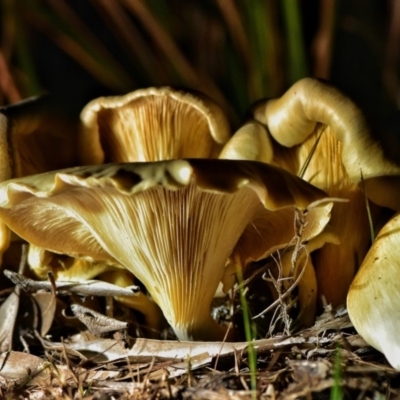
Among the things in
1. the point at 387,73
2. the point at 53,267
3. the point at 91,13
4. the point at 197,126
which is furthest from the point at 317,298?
the point at 91,13

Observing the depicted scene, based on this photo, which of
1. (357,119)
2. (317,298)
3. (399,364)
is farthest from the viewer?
(317,298)

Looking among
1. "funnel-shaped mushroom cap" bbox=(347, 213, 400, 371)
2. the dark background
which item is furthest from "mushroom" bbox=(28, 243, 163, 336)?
the dark background

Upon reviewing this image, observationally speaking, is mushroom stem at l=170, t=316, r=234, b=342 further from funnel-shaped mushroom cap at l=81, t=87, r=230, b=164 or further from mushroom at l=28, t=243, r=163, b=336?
funnel-shaped mushroom cap at l=81, t=87, r=230, b=164

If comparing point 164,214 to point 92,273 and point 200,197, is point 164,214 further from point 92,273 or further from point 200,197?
point 92,273

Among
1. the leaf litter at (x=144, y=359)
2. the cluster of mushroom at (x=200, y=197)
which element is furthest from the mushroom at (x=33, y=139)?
the leaf litter at (x=144, y=359)

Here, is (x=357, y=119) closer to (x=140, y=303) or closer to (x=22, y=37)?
(x=140, y=303)

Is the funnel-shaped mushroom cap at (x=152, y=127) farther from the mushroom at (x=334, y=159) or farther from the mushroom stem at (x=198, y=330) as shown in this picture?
the mushroom stem at (x=198, y=330)
